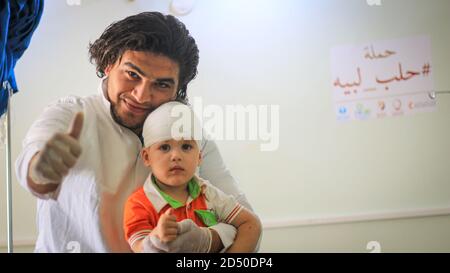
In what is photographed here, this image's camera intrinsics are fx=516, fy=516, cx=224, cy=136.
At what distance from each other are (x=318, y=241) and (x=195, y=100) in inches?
24.8

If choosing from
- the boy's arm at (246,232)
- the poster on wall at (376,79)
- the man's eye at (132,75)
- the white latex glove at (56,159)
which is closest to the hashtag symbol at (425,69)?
the poster on wall at (376,79)

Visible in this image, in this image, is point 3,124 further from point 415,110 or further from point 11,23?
point 415,110

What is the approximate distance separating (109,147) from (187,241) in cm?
37

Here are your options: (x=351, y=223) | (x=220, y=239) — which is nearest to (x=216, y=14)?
(x=220, y=239)

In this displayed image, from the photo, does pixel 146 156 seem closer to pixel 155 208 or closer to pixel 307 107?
pixel 155 208

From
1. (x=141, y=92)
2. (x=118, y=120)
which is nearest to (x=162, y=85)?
(x=141, y=92)

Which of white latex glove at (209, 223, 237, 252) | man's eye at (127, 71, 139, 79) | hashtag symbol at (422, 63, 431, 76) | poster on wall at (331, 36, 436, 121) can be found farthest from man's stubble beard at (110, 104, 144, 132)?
hashtag symbol at (422, 63, 431, 76)

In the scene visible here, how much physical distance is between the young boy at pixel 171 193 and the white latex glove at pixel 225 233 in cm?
2

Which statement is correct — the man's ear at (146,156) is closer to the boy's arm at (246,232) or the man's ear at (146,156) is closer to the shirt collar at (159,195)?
the shirt collar at (159,195)

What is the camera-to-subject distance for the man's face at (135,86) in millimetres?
1582

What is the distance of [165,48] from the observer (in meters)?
1.61

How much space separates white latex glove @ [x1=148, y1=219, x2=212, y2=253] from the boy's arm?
3.3 inches

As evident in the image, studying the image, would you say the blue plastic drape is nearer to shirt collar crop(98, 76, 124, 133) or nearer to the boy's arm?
shirt collar crop(98, 76, 124, 133)

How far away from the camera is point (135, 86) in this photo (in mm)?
1582
